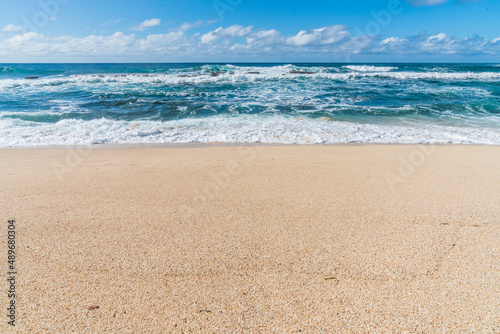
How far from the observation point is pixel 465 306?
5.89 ft

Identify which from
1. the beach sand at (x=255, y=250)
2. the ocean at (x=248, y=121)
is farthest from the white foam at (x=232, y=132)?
→ the beach sand at (x=255, y=250)

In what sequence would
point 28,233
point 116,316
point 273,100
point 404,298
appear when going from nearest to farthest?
point 116,316, point 404,298, point 28,233, point 273,100

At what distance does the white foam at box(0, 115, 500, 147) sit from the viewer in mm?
7367

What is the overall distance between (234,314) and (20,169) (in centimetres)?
501

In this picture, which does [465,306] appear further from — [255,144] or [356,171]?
[255,144]

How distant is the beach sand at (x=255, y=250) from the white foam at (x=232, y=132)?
3.01 m

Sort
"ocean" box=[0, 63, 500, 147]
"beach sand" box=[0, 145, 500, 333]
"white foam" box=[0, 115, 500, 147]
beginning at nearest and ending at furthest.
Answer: "beach sand" box=[0, 145, 500, 333] < "white foam" box=[0, 115, 500, 147] < "ocean" box=[0, 63, 500, 147]

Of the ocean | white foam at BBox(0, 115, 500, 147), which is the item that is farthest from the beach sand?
the ocean

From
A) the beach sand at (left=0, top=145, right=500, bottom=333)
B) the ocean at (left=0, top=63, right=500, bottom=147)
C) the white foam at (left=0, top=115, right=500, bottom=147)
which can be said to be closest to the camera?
the beach sand at (left=0, top=145, right=500, bottom=333)

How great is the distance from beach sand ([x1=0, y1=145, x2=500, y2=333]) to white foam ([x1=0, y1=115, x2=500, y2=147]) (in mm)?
3007

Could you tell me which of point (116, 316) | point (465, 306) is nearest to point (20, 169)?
point (116, 316)

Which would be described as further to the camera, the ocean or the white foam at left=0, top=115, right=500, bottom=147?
the ocean

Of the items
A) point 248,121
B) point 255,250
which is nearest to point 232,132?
point 248,121

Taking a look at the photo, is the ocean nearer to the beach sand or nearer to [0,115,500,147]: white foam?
[0,115,500,147]: white foam
